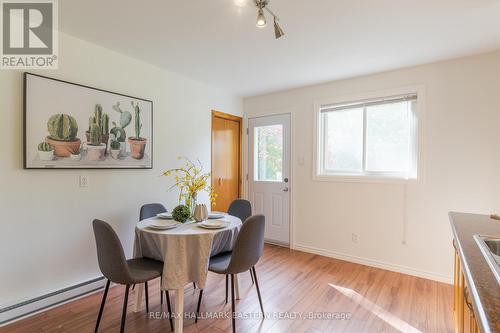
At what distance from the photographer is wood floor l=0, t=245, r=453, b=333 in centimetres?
199

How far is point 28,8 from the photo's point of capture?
76.7 inches

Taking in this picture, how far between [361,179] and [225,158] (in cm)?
206

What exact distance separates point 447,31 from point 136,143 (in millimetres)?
3163

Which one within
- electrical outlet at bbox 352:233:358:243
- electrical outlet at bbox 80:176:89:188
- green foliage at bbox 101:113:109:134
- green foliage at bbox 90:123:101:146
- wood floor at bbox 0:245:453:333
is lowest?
wood floor at bbox 0:245:453:333

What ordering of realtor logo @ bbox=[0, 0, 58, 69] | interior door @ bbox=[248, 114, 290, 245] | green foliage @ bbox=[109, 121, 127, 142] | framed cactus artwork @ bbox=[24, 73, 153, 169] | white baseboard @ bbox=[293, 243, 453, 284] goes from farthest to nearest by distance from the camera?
interior door @ bbox=[248, 114, 290, 245]
white baseboard @ bbox=[293, 243, 453, 284]
green foliage @ bbox=[109, 121, 127, 142]
framed cactus artwork @ bbox=[24, 73, 153, 169]
realtor logo @ bbox=[0, 0, 58, 69]

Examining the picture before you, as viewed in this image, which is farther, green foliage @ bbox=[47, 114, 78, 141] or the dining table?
green foliage @ bbox=[47, 114, 78, 141]

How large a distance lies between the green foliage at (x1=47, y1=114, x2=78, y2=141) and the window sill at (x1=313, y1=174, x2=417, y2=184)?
292 centimetres

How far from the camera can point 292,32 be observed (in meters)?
2.21

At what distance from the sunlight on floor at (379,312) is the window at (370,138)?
1.47 m

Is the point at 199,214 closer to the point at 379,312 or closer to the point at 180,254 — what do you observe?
the point at 180,254

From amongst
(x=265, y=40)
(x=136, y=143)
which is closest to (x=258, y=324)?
(x=136, y=143)

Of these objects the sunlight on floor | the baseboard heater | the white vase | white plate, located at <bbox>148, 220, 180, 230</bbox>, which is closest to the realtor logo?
white plate, located at <bbox>148, 220, 180, 230</bbox>

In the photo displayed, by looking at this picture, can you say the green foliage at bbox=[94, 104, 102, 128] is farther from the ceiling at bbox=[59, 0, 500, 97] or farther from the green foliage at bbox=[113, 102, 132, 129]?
the ceiling at bbox=[59, 0, 500, 97]

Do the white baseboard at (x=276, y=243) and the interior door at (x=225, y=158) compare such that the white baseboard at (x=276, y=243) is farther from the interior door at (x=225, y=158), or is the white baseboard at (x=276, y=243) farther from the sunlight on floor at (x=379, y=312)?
the sunlight on floor at (x=379, y=312)
